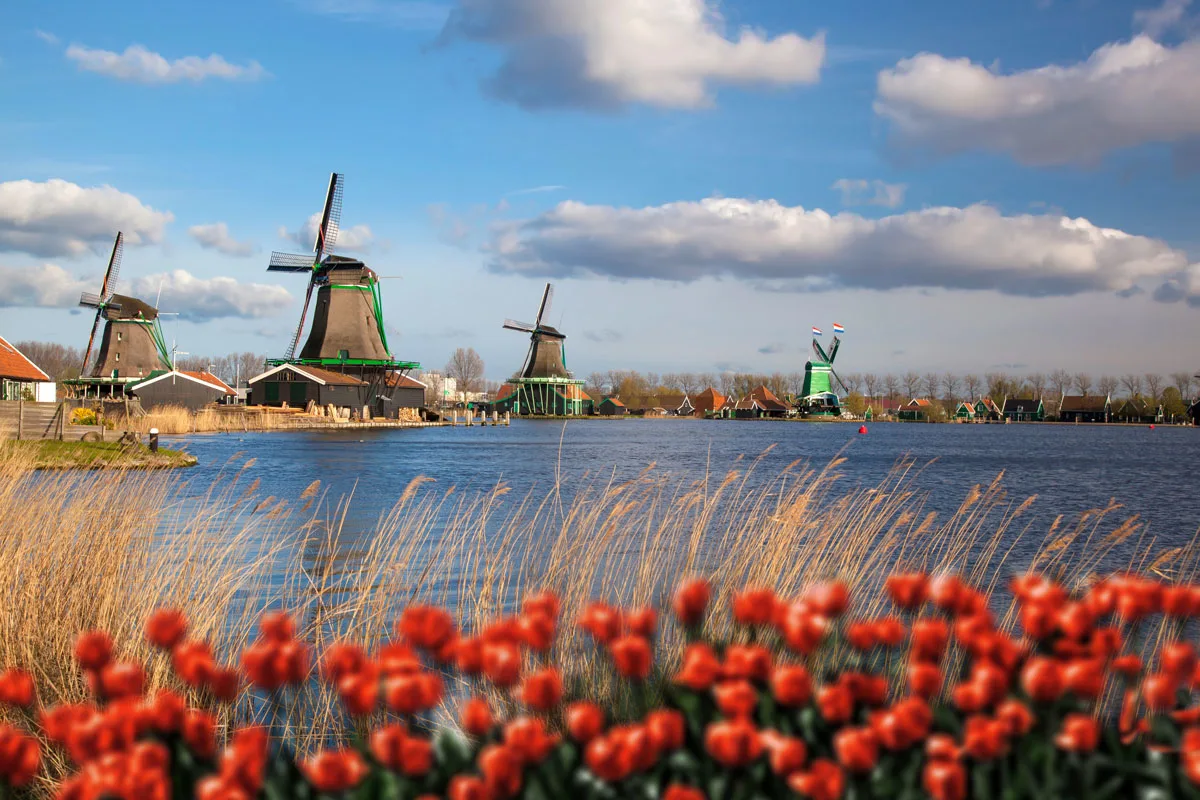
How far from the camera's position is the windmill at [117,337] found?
6081 cm

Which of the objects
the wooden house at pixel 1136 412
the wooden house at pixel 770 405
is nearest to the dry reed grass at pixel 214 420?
the wooden house at pixel 770 405

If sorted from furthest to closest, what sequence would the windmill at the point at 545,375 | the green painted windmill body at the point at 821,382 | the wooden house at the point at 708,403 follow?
1. the wooden house at the point at 708,403
2. the green painted windmill body at the point at 821,382
3. the windmill at the point at 545,375

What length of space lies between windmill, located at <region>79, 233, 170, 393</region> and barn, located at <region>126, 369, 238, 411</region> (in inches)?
66.6

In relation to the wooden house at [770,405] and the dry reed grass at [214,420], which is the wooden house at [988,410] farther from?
the dry reed grass at [214,420]

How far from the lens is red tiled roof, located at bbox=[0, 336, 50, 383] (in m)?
45.6

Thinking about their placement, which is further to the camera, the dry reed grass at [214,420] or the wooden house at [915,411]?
the wooden house at [915,411]

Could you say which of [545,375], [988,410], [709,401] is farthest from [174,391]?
[988,410]

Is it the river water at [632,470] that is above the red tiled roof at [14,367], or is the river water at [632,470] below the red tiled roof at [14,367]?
below

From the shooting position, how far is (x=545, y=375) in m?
85.1

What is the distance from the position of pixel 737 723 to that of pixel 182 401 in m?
62.4

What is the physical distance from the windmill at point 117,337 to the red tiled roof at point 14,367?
26.9 ft

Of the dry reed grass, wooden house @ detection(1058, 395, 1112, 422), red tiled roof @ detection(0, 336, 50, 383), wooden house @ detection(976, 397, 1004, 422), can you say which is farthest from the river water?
wooden house @ detection(1058, 395, 1112, 422)

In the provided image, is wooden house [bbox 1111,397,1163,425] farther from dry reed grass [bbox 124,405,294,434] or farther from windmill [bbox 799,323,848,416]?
dry reed grass [bbox 124,405,294,434]

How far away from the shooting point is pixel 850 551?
547cm
